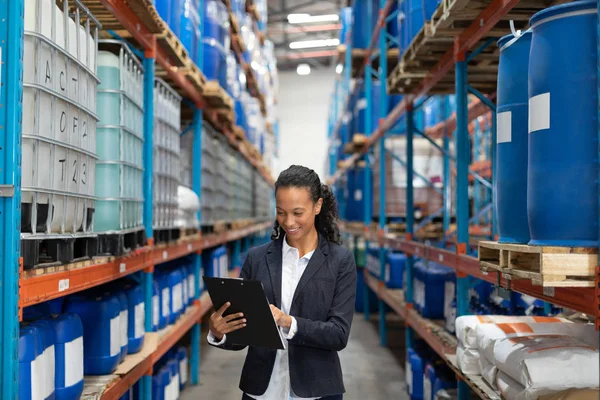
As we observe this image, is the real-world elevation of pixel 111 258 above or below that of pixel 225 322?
above

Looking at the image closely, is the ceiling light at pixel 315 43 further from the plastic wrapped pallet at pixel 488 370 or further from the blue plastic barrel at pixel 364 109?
the plastic wrapped pallet at pixel 488 370

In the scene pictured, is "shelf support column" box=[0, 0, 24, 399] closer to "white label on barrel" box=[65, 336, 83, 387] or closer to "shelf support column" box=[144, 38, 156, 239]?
"white label on barrel" box=[65, 336, 83, 387]

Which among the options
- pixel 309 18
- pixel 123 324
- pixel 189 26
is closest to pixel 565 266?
pixel 123 324

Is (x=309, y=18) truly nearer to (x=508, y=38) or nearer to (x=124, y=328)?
(x=124, y=328)

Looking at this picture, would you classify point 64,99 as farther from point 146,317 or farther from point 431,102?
point 431,102

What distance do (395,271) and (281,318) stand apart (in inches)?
236

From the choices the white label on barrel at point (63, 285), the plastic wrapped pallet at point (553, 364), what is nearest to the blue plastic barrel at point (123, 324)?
the white label on barrel at point (63, 285)

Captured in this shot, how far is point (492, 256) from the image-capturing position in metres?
2.73

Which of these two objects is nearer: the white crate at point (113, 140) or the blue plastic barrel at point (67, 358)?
the blue plastic barrel at point (67, 358)

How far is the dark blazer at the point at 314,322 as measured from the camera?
2.45m

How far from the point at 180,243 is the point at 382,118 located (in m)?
3.86

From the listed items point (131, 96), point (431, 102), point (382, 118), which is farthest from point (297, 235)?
point (431, 102)

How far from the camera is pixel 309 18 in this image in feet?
70.2

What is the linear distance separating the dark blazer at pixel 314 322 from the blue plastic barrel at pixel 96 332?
121 cm
